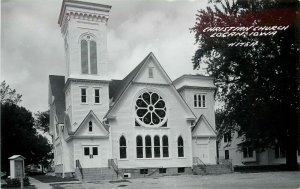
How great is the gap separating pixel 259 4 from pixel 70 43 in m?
15.7

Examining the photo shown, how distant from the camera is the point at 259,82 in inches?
1293

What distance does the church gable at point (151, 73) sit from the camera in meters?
34.8

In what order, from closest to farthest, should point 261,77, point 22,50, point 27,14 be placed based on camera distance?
point 27,14
point 22,50
point 261,77

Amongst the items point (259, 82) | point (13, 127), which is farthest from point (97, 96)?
point (13, 127)

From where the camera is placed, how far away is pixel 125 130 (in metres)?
34.1

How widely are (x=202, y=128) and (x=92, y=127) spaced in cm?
1045

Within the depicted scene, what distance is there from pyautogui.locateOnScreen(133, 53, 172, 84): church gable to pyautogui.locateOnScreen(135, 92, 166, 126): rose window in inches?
46.8

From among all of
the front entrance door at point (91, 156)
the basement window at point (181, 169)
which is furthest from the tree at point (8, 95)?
the basement window at point (181, 169)

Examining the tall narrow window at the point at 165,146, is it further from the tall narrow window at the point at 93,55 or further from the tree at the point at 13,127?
the tree at the point at 13,127

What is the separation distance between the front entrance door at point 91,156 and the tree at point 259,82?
11.6 m

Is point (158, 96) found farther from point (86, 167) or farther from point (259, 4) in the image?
point (259, 4)

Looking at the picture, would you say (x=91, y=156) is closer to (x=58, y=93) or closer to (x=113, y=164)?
(x=113, y=164)

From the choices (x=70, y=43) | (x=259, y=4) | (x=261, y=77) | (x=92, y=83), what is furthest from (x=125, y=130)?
(x=259, y=4)

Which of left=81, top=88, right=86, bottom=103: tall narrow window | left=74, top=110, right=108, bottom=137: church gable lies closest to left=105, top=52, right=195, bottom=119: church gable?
left=74, top=110, right=108, bottom=137: church gable
